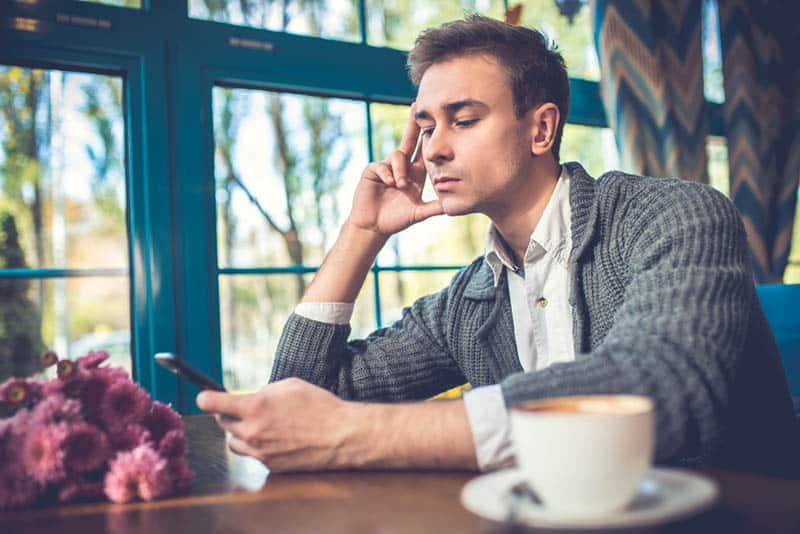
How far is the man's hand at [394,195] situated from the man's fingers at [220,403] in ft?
2.27

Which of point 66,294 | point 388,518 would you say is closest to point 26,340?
point 66,294

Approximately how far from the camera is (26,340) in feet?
5.61

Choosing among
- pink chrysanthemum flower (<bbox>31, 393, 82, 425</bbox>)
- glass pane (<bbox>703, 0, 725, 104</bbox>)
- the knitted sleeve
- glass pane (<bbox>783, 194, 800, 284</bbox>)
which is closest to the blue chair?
the knitted sleeve

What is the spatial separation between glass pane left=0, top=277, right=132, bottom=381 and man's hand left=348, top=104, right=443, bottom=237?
2.18 feet

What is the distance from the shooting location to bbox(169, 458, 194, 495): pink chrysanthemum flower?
79 centimetres

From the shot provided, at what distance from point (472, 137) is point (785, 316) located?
2.55 feet

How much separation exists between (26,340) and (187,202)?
0.48m

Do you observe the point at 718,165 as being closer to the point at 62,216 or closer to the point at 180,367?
A: the point at 62,216

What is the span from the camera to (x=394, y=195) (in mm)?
1571

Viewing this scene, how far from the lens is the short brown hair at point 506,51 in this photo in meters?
1.54

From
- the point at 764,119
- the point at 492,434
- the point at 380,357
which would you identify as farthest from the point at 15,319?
the point at 764,119

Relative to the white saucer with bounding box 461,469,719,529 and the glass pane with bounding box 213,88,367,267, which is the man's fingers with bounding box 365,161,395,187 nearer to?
the glass pane with bounding box 213,88,367,267

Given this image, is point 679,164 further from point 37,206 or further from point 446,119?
point 37,206

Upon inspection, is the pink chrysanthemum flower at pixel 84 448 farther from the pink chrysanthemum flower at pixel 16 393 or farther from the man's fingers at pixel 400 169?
the man's fingers at pixel 400 169
